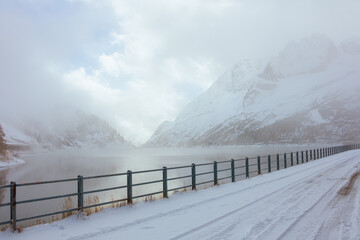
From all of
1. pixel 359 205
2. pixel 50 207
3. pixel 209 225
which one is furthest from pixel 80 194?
pixel 50 207

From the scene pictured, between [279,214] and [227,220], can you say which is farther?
[279,214]

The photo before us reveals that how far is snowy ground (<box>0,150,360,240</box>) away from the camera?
777cm

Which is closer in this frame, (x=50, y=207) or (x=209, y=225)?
(x=209, y=225)

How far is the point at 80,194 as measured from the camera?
10336mm

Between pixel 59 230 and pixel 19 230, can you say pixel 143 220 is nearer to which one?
pixel 59 230

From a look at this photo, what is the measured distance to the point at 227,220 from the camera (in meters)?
9.08

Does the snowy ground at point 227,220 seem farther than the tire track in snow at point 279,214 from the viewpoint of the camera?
Yes

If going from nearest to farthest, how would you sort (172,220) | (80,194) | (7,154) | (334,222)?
(334,222) → (172,220) → (80,194) → (7,154)

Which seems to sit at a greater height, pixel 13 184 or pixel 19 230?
pixel 13 184

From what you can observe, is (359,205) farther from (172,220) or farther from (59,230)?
(59,230)

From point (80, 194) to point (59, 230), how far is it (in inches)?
61.1

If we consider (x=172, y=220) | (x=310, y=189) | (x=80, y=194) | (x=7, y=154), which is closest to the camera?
(x=172, y=220)

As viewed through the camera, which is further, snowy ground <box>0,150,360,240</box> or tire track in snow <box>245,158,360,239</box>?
snowy ground <box>0,150,360,240</box>

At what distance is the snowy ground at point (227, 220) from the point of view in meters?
7.77
